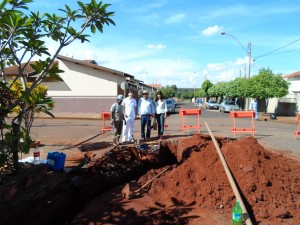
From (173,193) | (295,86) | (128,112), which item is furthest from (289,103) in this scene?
(173,193)

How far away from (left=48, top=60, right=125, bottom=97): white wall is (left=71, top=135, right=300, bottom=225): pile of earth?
20.0 m

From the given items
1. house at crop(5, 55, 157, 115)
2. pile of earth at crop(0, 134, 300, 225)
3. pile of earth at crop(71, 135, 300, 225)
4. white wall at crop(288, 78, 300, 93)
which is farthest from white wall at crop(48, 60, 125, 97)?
white wall at crop(288, 78, 300, 93)

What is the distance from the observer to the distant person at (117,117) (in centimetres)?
1032

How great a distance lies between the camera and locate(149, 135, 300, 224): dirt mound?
5180mm

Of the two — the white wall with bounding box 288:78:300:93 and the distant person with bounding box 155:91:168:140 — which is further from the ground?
the white wall with bounding box 288:78:300:93

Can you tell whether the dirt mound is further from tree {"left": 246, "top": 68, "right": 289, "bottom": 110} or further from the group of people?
tree {"left": 246, "top": 68, "right": 289, "bottom": 110}

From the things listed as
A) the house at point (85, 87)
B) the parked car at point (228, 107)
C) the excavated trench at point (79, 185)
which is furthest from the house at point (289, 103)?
the excavated trench at point (79, 185)

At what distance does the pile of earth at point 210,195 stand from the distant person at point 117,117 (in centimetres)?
380

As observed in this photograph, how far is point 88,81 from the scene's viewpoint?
26688 millimetres

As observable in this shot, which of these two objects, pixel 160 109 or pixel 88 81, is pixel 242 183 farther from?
pixel 88 81

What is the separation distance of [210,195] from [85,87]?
73.8ft

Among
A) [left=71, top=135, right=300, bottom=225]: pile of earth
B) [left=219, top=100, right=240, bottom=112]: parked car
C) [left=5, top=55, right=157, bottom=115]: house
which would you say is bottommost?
[left=71, top=135, right=300, bottom=225]: pile of earth

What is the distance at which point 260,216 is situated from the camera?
16.1ft

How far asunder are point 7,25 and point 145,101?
22.0ft
